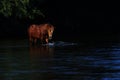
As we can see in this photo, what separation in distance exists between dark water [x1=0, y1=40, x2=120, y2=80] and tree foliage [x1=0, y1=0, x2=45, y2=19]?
822 cm

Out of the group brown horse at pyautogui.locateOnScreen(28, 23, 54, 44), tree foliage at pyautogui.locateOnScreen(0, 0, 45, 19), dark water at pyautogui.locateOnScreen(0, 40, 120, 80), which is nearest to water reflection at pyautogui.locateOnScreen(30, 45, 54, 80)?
dark water at pyautogui.locateOnScreen(0, 40, 120, 80)

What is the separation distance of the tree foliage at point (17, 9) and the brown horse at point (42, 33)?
4607 millimetres

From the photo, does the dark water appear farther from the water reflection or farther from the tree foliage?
the tree foliage

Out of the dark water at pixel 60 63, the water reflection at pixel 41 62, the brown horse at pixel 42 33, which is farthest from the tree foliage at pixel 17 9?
the dark water at pixel 60 63

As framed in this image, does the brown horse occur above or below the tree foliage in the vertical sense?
below

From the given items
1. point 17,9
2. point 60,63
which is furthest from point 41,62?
point 17,9

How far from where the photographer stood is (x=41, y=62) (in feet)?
71.6

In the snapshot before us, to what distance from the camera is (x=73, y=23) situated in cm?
4759

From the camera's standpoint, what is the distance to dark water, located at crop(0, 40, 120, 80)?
17.9 m

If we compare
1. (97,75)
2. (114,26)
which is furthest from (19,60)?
(114,26)

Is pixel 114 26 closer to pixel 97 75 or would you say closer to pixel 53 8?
pixel 53 8

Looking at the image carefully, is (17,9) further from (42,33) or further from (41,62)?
(41,62)

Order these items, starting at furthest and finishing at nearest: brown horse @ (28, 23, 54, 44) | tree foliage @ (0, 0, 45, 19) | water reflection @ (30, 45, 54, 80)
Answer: tree foliage @ (0, 0, 45, 19)
brown horse @ (28, 23, 54, 44)
water reflection @ (30, 45, 54, 80)

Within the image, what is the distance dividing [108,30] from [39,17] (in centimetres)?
501
